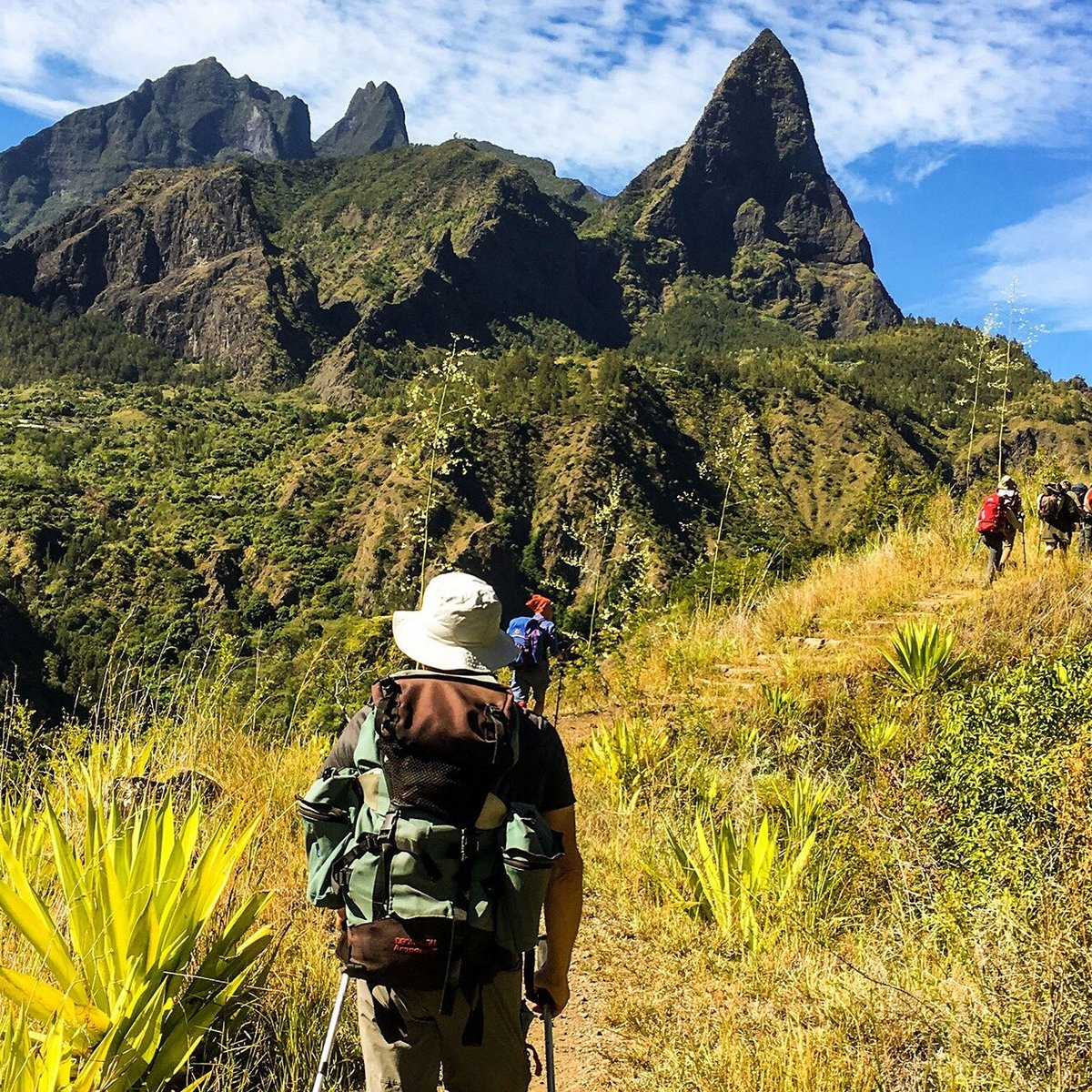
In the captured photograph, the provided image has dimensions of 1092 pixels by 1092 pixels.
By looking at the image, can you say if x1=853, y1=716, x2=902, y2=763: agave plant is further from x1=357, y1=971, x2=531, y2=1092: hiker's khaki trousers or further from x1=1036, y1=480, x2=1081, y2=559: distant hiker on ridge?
x1=1036, y1=480, x2=1081, y2=559: distant hiker on ridge

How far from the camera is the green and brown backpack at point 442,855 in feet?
5.44

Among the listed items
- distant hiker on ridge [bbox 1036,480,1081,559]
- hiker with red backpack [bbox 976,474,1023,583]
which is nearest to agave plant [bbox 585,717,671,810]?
hiker with red backpack [bbox 976,474,1023,583]

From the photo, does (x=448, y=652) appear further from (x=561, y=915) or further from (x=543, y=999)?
(x=543, y=999)

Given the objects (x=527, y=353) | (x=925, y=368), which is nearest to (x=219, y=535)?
(x=527, y=353)

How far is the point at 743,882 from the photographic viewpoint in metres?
3.47

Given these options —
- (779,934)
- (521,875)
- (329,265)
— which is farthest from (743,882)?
(329,265)

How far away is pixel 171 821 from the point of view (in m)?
2.37

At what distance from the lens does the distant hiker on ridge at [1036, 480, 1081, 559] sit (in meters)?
8.07

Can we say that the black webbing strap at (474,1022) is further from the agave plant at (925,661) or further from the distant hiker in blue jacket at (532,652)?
the agave plant at (925,661)

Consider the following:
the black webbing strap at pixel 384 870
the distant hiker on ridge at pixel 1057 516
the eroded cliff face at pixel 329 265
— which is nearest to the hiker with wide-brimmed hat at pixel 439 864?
the black webbing strap at pixel 384 870

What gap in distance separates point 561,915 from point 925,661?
A: 170 inches

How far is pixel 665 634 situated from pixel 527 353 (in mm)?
93709

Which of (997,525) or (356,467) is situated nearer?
(997,525)

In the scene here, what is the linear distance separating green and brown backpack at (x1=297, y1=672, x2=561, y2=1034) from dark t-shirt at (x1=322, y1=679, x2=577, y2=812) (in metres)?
0.08
